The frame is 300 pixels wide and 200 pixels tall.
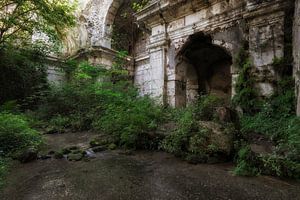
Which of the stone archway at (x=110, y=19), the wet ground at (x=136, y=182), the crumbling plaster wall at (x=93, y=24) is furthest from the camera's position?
the stone archway at (x=110, y=19)

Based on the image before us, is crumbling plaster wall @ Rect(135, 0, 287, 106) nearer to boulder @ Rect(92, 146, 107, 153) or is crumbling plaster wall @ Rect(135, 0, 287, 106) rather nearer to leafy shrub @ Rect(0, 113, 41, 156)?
boulder @ Rect(92, 146, 107, 153)

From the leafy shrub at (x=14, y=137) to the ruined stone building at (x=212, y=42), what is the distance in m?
3.59

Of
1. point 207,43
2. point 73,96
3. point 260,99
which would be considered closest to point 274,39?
point 260,99

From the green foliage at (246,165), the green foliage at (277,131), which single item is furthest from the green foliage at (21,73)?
the green foliage at (246,165)

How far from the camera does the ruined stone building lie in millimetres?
4578

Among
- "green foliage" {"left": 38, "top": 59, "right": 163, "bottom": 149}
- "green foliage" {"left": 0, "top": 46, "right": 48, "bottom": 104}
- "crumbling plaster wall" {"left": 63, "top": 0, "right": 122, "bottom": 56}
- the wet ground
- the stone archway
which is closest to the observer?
the wet ground

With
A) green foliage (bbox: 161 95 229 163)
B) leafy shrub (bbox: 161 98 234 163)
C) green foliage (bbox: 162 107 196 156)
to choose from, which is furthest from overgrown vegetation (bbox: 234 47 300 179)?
→ green foliage (bbox: 162 107 196 156)

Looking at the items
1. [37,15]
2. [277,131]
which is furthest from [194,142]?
[37,15]

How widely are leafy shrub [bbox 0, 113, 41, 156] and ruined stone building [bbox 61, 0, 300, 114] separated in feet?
11.8

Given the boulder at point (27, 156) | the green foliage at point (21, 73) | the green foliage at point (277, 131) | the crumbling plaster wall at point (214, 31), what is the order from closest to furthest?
the green foliage at point (277, 131) < the boulder at point (27, 156) < the crumbling plaster wall at point (214, 31) < the green foliage at point (21, 73)

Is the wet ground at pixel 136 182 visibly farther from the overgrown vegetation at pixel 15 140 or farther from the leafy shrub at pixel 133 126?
the leafy shrub at pixel 133 126

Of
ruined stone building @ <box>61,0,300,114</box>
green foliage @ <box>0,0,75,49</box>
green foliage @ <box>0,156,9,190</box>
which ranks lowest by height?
green foliage @ <box>0,156,9,190</box>

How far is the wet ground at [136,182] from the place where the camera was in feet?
6.79

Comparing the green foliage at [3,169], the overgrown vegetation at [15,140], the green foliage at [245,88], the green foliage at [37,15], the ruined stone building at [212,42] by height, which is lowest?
the green foliage at [3,169]
